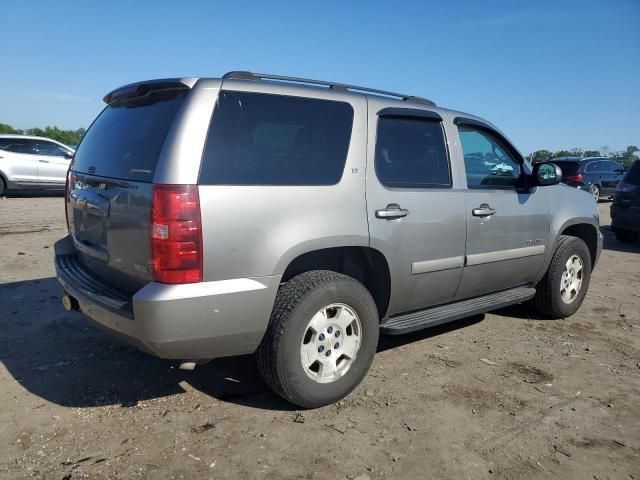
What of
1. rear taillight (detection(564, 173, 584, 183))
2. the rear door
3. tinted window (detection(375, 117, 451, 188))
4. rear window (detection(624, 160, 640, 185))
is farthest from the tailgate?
rear taillight (detection(564, 173, 584, 183))

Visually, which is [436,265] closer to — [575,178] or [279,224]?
[279,224]

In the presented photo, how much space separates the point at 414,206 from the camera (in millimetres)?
3572

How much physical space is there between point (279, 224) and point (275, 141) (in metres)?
0.51

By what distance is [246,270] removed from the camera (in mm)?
2791

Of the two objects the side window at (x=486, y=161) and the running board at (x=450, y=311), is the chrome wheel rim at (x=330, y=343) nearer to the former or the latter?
the running board at (x=450, y=311)

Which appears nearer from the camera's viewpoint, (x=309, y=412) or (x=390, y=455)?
(x=390, y=455)

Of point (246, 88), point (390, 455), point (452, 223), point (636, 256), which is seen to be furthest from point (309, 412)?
point (636, 256)

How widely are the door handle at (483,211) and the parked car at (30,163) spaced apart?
42.2 ft

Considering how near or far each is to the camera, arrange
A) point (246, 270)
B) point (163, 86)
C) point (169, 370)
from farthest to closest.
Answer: point (169, 370) → point (163, 86) → point (246, 270)

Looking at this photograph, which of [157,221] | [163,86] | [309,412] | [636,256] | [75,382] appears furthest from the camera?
[636,256]

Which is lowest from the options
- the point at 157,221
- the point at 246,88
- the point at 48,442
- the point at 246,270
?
the point at 48,442

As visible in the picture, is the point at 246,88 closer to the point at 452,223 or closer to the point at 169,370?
the point at 452,223

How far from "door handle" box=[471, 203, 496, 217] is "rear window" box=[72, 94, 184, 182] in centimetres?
235

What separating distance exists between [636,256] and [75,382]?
883cm
